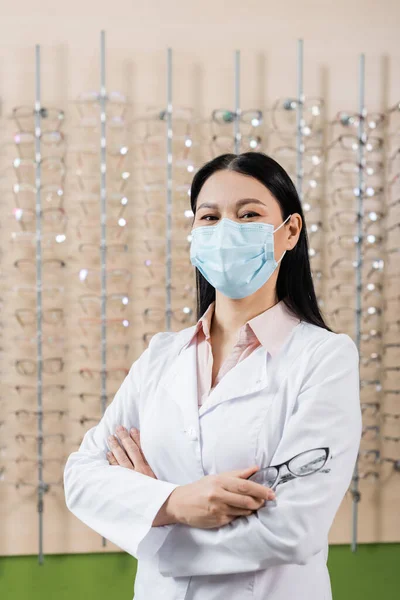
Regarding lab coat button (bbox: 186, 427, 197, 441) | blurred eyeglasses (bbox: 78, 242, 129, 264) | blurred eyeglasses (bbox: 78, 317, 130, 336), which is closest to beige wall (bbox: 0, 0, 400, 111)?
blurred eyeglasses (bbox: 78, 242, 129, 264)

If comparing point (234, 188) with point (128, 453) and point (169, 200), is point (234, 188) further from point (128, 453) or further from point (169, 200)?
point (169, 200)

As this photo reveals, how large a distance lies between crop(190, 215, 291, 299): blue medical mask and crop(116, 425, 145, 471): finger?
1.28 ft

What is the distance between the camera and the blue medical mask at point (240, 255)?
1.34 meters

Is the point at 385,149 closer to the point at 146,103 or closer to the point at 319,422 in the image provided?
the point at 146,103

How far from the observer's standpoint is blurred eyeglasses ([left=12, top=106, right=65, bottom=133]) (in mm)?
3232

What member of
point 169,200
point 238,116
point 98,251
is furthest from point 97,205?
point 238,116

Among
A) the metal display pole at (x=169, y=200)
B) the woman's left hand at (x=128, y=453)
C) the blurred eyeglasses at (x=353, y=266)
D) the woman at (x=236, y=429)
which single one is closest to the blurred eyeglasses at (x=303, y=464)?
the woman at (x=236, y=429)

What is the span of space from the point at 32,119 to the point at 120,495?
8.28 ft

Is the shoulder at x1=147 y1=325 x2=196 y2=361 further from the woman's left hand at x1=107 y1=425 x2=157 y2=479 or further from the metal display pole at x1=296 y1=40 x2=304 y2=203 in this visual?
the metal display pole at x1=296 y1=40 x2=304 y2=203

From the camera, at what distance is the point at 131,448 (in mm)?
1363

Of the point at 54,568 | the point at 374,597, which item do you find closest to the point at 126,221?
the point at 54,568

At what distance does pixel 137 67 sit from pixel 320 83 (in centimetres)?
100

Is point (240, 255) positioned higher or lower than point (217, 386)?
higher

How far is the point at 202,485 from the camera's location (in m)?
1.12
